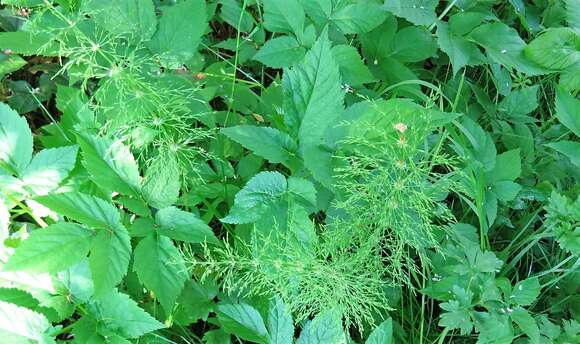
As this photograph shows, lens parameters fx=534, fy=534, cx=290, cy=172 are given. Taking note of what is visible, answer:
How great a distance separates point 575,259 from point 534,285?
375mm

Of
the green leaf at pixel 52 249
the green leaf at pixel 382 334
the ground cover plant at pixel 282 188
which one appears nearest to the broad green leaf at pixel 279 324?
the ground cover plant at pixel 282 188

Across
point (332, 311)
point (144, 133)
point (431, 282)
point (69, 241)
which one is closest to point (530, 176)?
point (431, 282)

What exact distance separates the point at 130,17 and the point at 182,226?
59 centimetres

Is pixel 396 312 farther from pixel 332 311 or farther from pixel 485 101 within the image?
pixel 485 101

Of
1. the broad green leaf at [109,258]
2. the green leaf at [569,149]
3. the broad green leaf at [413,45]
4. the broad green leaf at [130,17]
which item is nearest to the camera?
the broad green leaf at [109,258]

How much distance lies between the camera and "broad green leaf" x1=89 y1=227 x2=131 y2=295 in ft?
3.97

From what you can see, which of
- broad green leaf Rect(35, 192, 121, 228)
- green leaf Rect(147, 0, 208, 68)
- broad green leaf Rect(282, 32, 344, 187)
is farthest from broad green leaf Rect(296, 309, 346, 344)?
green leaf Rect(147, 0, 208, 68)

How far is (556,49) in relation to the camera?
1583mm

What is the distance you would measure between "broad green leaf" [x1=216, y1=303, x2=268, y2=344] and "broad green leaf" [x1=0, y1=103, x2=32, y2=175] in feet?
2.12

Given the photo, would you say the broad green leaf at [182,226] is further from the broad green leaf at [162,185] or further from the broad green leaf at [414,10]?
the broad green leaf at [414,10]

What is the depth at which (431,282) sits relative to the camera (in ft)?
4.86

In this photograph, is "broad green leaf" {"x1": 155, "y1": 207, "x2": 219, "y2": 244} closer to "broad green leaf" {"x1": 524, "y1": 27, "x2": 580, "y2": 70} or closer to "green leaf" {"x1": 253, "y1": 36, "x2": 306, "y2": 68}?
"green leaf" {"x1": 253, "y1": 36, "x2": 306, "y2": 68}

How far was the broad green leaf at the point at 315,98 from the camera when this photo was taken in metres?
1.33

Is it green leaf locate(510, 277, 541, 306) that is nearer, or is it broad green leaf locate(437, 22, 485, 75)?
green leaf locate(510, 277, 541, 306)
